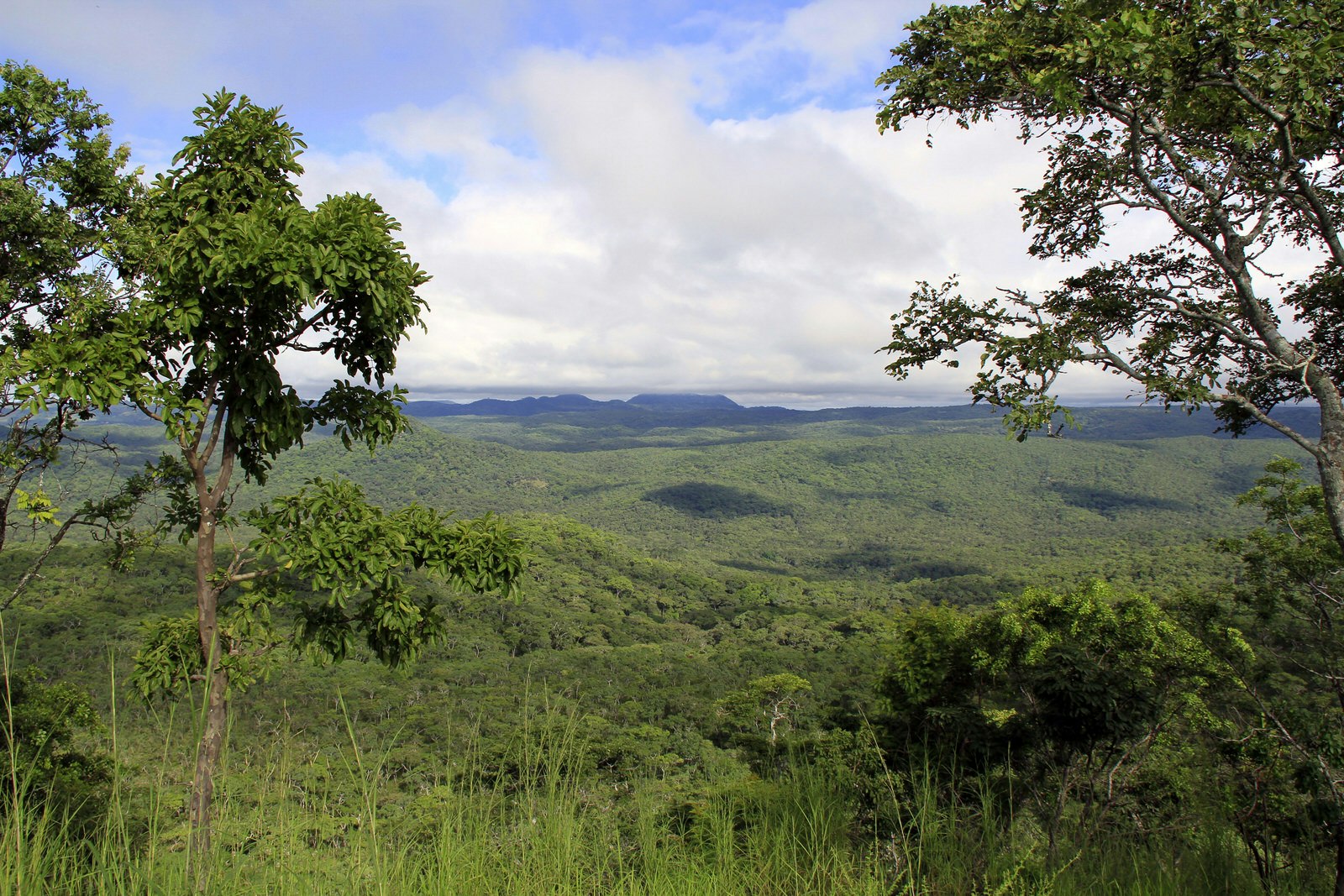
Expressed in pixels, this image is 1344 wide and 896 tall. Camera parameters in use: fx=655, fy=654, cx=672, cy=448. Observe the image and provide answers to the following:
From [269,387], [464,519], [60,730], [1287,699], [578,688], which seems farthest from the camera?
[1287,699]

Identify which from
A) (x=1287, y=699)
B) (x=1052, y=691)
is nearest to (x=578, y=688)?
(x=1052, y=691)

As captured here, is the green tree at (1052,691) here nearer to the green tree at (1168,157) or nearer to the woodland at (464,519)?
the woodland at (464,519)

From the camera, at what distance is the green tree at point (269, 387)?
404cm

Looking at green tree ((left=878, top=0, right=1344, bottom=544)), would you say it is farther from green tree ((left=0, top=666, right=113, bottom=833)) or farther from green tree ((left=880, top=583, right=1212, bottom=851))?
green tree ((left=0, top=666, right=113, bottom=833))

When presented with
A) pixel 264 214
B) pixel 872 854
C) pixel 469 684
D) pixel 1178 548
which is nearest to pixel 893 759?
pixel 872 854

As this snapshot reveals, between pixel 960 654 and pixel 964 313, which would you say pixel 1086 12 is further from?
pixel 960 654

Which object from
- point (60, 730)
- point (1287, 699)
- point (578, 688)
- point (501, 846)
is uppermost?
point (501, 846)

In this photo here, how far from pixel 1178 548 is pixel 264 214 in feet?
414

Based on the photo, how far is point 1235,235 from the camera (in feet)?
17.3

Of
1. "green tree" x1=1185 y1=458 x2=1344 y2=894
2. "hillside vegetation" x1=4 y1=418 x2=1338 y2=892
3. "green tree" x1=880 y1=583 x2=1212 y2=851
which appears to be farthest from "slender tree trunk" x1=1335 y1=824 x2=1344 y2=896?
"green tree" x1=880 y1=583 x2=1212 y2=851

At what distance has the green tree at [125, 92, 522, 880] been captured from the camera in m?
4.04

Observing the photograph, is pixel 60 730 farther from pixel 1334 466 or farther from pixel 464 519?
pixel 1334 466

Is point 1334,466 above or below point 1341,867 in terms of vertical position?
above

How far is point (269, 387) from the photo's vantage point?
14.6 ft
